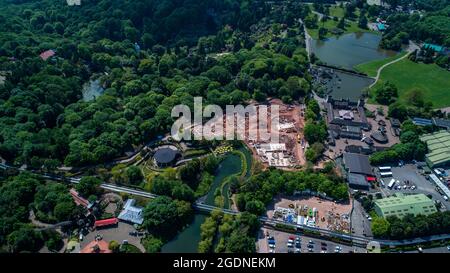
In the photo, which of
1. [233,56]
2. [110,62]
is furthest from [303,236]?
[110,62]

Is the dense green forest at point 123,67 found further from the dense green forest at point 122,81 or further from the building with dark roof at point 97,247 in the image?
the building with dark roof at point 97,247

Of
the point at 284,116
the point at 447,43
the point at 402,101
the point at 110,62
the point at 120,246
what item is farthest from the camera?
the point at 447,43

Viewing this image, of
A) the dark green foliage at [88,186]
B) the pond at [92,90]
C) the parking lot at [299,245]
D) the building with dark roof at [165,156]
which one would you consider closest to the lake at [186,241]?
the parking lot at [299,245]

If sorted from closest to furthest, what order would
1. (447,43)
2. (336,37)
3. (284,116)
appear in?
(284,116)
(447,43)
(336,37)

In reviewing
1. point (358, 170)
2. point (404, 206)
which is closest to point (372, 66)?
point (358, 170)

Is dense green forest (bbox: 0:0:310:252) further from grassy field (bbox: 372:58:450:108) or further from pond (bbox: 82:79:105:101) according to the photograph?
grassy field (bbox: 372:58:450:108)

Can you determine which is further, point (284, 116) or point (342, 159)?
point (284, 116)

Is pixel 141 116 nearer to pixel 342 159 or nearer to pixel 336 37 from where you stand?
pixel 342 159
